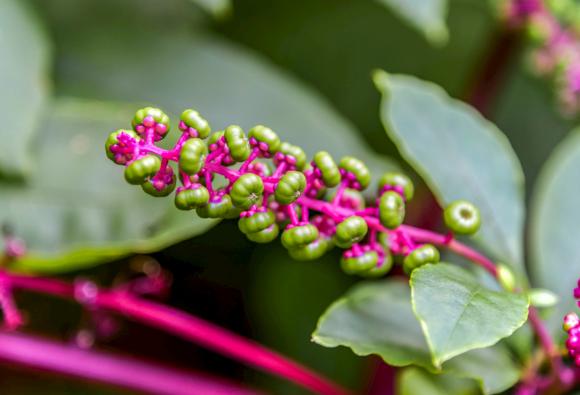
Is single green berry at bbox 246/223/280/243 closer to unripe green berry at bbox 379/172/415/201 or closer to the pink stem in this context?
unripe green berry at bbox 379/172/415/201

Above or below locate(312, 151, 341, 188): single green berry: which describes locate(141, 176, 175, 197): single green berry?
below

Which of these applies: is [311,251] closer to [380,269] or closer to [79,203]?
[380,269]

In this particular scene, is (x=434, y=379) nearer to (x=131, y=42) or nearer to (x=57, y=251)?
(x=57, y=251)

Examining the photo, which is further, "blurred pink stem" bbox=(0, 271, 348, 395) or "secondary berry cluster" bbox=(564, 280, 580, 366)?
"blurred pink stem" bbox=(0, 271, 348, 395)

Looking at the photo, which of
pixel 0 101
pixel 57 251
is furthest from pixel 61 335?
pixel 0 101

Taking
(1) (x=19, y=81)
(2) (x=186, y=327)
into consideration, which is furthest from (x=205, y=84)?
(2) (x=186, y=327)

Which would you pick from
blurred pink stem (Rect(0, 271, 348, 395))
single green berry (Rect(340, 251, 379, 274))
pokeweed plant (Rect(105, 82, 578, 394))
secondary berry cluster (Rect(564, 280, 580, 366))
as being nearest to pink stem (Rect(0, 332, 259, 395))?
blurred pink stem (Rect(0, 271, 348, 395))
